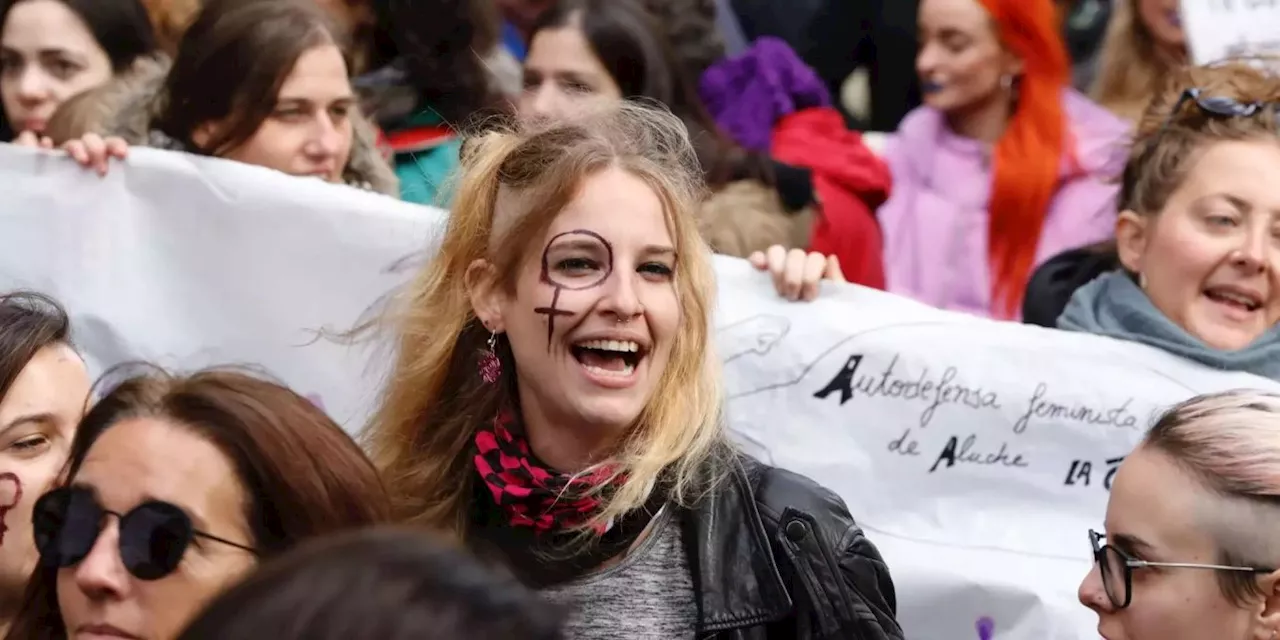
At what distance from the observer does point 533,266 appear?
276cm

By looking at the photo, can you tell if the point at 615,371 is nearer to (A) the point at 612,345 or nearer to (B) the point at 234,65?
(A) the point at 612,345

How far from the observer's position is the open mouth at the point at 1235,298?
3.30 metres

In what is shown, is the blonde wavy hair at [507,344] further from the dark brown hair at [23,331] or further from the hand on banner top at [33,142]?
the hand on banner top at [33,142]

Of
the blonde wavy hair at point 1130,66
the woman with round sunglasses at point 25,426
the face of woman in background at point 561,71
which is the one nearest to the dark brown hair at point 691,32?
the face of woman in background at point 561,71

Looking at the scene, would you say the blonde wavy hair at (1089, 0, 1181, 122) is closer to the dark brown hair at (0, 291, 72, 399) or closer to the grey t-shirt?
the grey t-shirt

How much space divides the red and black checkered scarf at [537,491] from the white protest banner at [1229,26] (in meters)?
2.21

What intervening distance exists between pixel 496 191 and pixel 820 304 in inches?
30.7

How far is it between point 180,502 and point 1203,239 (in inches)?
79.9

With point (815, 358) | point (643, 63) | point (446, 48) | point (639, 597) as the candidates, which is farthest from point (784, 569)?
point (446, 48)

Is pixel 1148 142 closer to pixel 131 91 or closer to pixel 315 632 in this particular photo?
pixel 131 91

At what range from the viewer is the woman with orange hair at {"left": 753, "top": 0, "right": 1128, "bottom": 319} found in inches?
178

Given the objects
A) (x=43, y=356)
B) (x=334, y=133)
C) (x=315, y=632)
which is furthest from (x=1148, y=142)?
(x=315, y=632)

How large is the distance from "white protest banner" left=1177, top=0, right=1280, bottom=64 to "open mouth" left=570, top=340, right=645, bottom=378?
206cm

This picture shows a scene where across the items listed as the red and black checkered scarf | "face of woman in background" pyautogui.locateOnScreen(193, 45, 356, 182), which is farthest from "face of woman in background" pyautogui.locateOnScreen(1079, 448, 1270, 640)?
→ "face of woman in background" pyautogui.locateOnScreen(193, 45, 356, 182)
